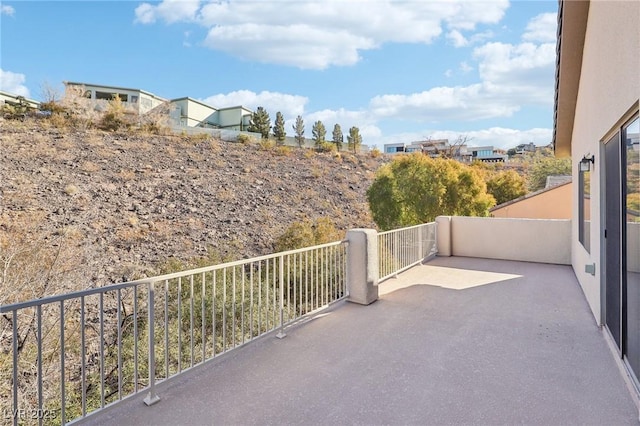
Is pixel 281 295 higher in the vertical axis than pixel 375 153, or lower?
lower

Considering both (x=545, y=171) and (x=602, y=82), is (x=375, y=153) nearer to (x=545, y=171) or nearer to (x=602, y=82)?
(x=545, y=171)

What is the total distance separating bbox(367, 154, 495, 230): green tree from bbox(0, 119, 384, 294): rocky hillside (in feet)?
12.7

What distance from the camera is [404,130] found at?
94.8 feet

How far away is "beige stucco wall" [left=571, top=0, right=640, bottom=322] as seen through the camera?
257 cm

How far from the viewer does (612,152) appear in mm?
3375

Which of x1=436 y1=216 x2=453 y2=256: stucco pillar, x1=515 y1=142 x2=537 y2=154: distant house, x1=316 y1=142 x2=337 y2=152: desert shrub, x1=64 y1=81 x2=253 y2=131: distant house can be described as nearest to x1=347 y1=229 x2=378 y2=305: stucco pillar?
x1=436 y1=216 x2=453 y2=256: stucco pillar

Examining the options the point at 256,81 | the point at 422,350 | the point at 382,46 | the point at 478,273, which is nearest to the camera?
the point at 422,350

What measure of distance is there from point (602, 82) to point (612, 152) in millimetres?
821

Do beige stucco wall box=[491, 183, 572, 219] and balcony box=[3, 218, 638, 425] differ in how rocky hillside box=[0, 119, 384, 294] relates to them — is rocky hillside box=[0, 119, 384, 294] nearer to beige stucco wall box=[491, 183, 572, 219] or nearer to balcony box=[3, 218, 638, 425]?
beige stucco wall box=[491, 183, 572, 219]

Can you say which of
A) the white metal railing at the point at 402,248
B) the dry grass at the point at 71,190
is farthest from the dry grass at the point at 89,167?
the white metal railing at the point at 402,248

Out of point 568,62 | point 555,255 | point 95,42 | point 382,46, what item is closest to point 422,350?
point 568,62

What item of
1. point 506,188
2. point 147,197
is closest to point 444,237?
point 506,188

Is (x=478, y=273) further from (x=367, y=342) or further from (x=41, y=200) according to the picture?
(x=41, y=200)

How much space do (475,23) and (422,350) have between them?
24.5ft
